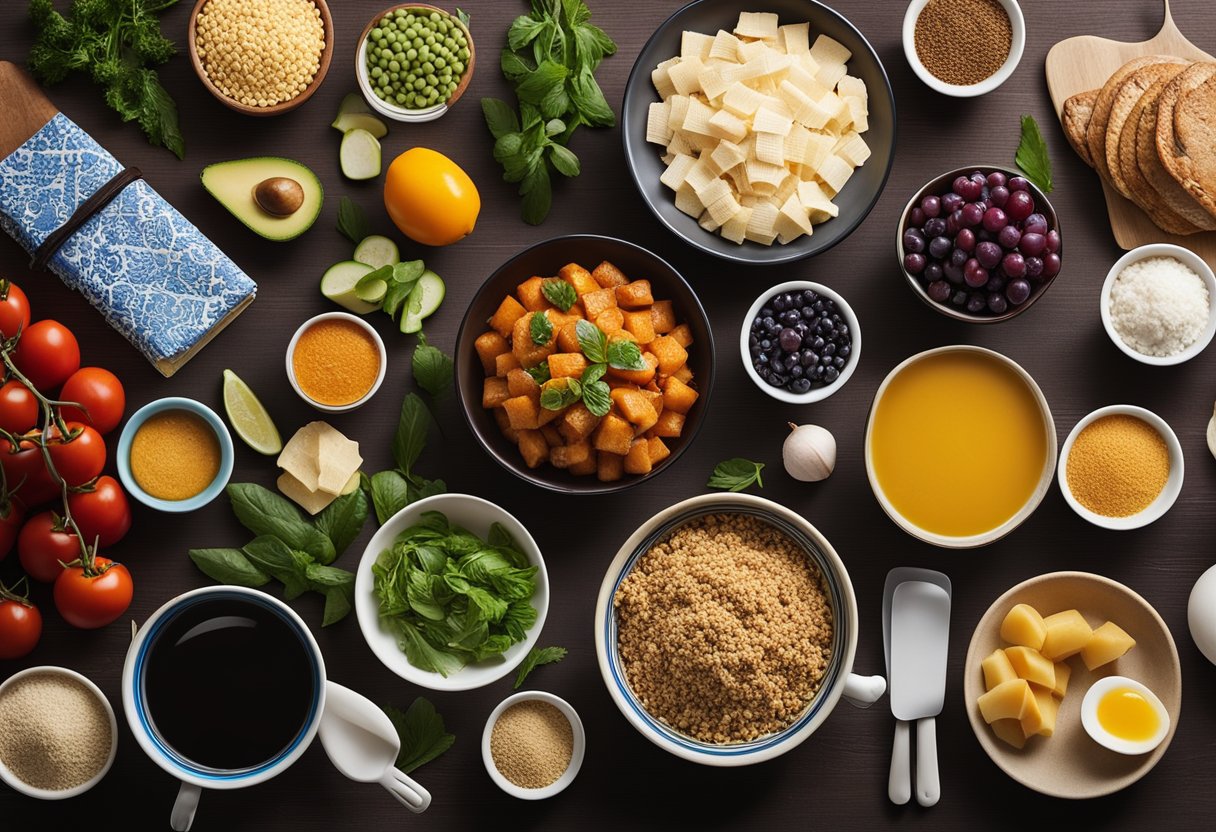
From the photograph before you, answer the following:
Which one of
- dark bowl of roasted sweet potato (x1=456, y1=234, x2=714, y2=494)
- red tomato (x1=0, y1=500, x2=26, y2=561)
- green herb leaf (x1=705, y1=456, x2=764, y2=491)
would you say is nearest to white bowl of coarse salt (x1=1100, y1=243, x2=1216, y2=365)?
green herb leaf (x1=705, y1=456, x2=764, y2=491)

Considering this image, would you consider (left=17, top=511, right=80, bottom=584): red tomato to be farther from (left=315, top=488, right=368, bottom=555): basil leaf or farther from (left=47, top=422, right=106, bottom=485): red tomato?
(left=315, top=488, right=368, bottom=555): basil leaf

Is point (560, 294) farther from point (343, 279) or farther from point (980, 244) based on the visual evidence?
point (980, 244)

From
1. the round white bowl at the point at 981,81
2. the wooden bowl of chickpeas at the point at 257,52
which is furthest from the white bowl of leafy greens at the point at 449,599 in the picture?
the round white bowl at the point at 981,81

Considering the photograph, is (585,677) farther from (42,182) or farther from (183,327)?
(42,182)

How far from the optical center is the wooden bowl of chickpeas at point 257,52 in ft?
7.93

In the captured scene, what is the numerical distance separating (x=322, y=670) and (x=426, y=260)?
1.01 metres

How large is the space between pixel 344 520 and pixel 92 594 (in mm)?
569

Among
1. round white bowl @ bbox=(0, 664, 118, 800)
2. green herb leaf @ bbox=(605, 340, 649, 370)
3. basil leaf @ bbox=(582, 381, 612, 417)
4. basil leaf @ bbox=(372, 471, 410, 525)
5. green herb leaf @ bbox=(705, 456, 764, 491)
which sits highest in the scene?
green herb leaf @ bbox=(605, 340, 649, 370)

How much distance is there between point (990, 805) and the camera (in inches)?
96.7

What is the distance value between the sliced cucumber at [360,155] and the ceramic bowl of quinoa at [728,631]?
1120 mm

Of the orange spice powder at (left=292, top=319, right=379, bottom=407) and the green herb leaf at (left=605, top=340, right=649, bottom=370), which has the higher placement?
the green herb leaf at (left=605, top=340, right=649, bottom=370)

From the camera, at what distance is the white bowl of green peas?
2.47 m

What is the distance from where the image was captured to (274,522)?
243 centimetres

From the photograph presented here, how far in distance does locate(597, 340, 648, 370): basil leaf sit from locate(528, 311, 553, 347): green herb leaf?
0.14 m
